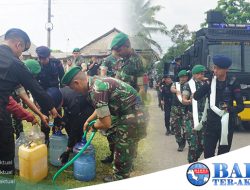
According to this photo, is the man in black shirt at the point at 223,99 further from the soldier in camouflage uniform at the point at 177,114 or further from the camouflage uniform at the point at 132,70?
the soldier in camouflage uniform at the point at 177,114

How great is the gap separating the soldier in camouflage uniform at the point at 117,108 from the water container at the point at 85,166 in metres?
0.68

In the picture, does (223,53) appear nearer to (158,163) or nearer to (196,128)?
(196,128)

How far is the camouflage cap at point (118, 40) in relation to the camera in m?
2.26

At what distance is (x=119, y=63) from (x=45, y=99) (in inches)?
33.5

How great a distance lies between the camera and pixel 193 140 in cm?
317

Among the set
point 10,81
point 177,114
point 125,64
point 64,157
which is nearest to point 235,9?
point 125,64

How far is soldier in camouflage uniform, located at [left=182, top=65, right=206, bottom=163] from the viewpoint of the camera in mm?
2752

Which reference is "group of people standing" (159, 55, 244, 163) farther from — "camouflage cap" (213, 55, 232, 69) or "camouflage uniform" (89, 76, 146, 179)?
"camouflage uniform" (89, 76, 146, 179)

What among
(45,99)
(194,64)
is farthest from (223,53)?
(45,99)

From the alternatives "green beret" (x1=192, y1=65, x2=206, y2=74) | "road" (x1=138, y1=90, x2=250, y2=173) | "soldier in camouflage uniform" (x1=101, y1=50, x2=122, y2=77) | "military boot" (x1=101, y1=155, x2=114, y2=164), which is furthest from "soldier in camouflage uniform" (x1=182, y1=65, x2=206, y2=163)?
"military boot" (x1=101, y1=155, x2=114, y2=164)

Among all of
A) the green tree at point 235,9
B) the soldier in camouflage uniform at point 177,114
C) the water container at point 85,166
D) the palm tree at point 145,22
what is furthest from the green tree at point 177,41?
the soldier in camouflage uniform at point 177,114

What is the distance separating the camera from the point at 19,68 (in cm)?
243

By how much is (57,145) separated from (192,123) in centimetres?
138

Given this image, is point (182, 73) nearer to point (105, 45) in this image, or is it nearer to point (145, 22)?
point (105, 45)
